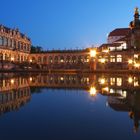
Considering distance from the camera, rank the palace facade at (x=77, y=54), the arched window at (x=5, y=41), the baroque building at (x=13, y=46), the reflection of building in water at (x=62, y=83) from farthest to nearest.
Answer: the arched window at (x=5, y=41) → the baroque building at (x=13, y=46) → the palace facade at (x=77, y=54) → the reflection of building in water at (x=62, y=83)

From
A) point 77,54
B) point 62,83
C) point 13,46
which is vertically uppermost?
point 13,46

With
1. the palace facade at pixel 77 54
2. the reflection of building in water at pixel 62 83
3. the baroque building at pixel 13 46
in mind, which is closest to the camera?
the reflection of building in water at pixel 62 83

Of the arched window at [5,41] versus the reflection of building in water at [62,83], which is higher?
the arched window at [5,41]

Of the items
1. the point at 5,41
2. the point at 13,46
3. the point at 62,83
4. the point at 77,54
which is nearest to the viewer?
the point at 62,83

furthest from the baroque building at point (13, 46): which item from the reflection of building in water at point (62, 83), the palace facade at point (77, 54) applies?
the reflection of building in water at point (62, 83)

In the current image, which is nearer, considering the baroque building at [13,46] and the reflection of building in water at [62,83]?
the reflection of building in water at [62,83]

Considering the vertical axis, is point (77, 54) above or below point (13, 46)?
below

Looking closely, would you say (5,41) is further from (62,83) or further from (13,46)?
(62,83)

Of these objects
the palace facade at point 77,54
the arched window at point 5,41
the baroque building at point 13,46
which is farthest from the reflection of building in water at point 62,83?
the arched window at point 5,41

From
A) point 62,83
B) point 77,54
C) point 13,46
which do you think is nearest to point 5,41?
point 13,46

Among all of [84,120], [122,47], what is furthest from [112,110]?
[122,47]

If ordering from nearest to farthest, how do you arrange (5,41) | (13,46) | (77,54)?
(5,41) → (13,46) → (77,54)

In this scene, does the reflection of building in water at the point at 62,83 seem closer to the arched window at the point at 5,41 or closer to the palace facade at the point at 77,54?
the palace facade at the point at 77,54

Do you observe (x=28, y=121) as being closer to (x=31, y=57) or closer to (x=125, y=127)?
(x=125, y=127)
